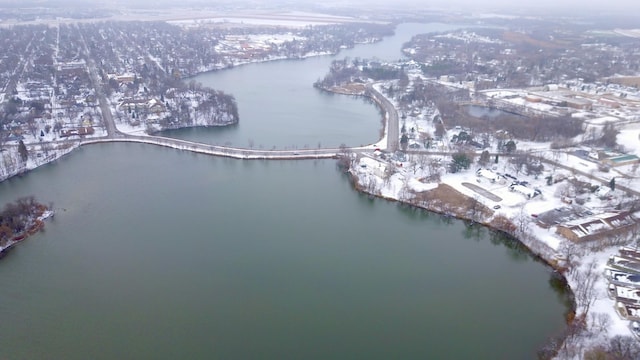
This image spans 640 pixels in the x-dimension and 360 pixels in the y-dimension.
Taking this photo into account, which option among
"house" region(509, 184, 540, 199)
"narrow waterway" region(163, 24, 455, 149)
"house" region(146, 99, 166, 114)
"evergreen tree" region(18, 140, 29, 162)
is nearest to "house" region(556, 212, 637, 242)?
"house" region(509, 184, 540, 199)

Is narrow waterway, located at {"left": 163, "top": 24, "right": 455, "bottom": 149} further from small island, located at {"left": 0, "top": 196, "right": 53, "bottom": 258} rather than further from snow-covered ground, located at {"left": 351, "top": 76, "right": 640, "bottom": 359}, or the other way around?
small island, located at {"left": 0, "top": 196, "right": 53, "bottom": 258}

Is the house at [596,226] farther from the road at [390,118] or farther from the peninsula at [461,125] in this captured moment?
the road at [390,118]

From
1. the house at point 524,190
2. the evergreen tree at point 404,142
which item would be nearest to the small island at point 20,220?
the evergreen tree at point 404,142

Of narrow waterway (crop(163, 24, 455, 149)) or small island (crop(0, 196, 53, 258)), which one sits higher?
narrow waterway (crop(163, 24, 455, 149))

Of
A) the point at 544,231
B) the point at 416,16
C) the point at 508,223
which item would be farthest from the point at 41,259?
the point at 416,16

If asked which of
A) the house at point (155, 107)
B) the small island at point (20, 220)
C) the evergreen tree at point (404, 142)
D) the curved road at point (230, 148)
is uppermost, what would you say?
the house at point (155, 107)
